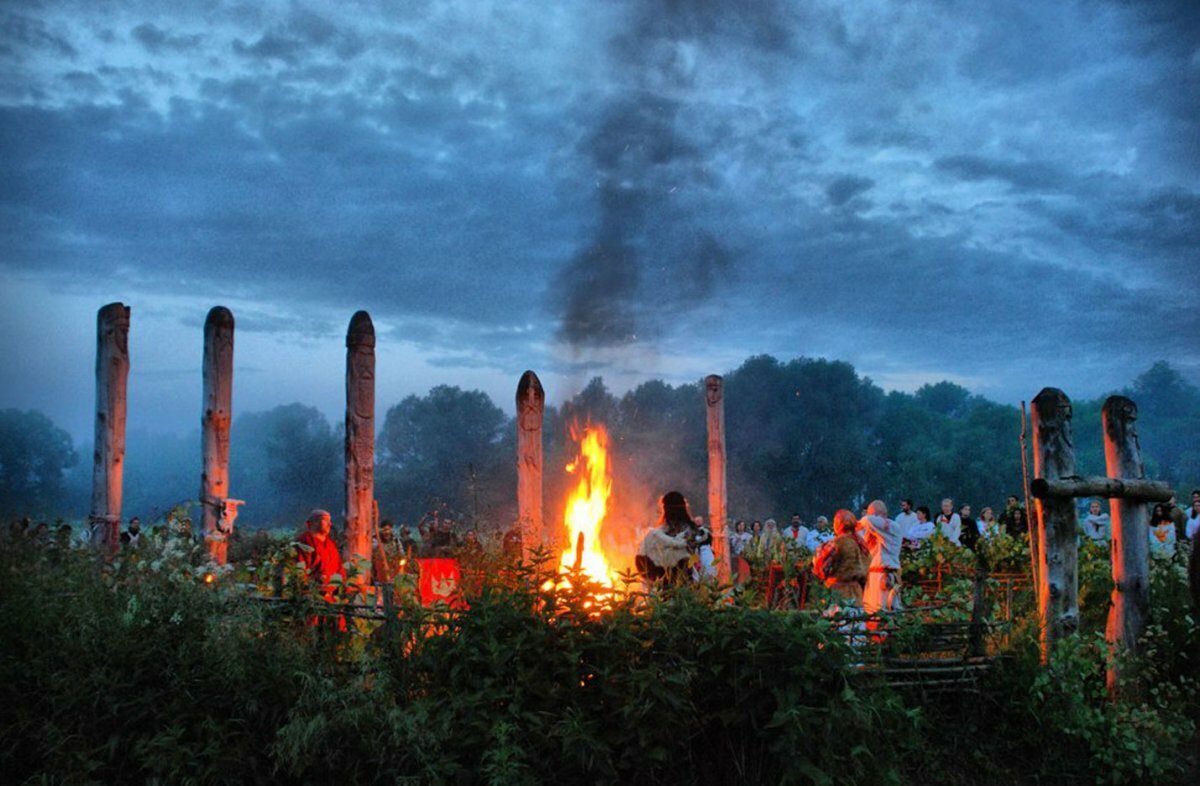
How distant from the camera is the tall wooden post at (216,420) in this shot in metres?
11.5

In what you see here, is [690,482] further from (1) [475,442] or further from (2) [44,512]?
(2) [44,512]

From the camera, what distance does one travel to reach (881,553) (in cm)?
1192

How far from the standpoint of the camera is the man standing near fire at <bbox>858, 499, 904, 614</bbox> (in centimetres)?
1191

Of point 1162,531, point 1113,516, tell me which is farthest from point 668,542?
point 1162,531

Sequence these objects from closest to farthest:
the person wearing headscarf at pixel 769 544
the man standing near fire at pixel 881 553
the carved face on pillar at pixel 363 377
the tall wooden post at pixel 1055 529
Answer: the tall wooden post at pixel 1055 529 < the man standing near fire at pixel 881 553 < the carved face on pillar at pixel 363 377 < the person wearing headscarf at pixel 769 544

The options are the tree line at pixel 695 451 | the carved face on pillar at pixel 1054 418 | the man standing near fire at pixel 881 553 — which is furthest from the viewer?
the tree line at pixel 695 451

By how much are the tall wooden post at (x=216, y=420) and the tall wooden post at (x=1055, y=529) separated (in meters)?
8.49

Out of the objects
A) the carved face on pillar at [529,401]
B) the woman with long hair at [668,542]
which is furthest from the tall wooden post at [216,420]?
the woman with long hair at [668,542]

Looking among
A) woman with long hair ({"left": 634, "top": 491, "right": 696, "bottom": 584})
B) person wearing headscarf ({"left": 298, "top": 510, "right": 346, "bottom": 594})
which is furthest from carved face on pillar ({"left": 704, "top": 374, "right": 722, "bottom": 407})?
person wearing headscarf ({"left": 298, "top": 510, "right": 346, "bottom": 594})

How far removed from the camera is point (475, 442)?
4722 centimetres

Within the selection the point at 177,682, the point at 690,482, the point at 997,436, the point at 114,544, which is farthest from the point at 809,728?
the point at 997,436

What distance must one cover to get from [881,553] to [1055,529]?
325cm

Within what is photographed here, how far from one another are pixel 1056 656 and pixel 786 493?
35819mm

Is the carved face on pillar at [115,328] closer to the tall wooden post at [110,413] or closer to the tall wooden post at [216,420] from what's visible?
the tall wooden post at [110,413]
